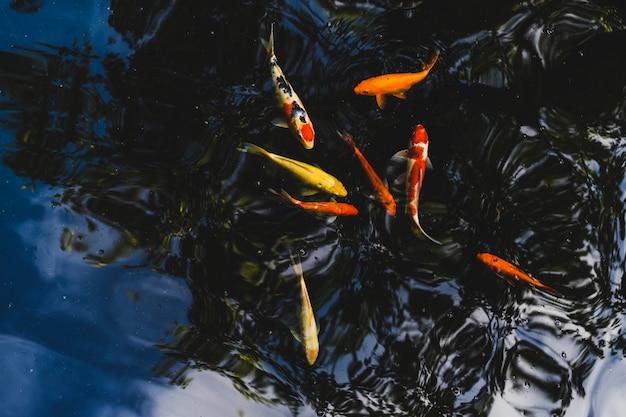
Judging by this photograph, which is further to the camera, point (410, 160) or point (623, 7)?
point (623, 7)

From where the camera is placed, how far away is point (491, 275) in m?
3.27

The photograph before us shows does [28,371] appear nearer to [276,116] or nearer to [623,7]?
[276,116]

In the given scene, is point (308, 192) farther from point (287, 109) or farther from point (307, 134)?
point (287, 109)

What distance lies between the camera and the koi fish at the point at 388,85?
311 centimetres

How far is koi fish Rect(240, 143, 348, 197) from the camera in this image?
3.11m

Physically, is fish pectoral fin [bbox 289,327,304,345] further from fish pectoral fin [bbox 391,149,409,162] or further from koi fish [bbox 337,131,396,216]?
fish pectoral fin [bbox 391,149,409,162]

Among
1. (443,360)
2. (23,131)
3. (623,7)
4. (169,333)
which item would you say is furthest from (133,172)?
(623,7)

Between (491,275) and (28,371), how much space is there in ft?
7.57

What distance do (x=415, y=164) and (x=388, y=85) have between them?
1.27 ft

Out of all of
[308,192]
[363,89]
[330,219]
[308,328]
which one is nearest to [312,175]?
[308,192]

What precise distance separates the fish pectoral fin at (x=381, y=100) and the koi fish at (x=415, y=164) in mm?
206

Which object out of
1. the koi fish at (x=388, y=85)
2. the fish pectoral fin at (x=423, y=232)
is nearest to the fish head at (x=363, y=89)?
the koi fish at (x=388, y=85)

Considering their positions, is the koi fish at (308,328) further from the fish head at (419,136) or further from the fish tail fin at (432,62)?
the fish tail fin at (432,62)

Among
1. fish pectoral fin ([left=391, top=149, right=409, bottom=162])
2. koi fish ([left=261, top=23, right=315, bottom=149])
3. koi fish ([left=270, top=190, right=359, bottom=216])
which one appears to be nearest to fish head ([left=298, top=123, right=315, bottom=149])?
koi fish ([left=261, top=23, right=315, bottom=149])
